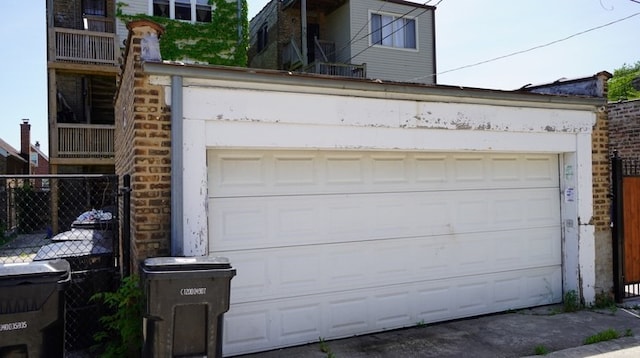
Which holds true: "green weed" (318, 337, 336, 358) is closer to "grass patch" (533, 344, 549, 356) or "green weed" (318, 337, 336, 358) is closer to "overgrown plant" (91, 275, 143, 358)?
"overgrown plant" (91, 275, 143, 358)

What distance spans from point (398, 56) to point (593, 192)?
1440 centimetres

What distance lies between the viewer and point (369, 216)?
6195mm

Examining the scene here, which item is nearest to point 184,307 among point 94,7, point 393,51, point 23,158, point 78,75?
point 78,75

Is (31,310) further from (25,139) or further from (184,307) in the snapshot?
(25,139)

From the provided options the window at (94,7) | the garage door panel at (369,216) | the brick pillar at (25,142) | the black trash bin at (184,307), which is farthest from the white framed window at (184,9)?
the brick pillar at (25,142)

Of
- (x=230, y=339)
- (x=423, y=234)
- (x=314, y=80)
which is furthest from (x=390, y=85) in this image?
(x=230, y=339)

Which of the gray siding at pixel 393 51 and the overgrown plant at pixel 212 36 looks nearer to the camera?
the overgrown plant at pixel 212 36

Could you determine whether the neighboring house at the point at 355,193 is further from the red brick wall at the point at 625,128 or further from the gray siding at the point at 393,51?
the gray siding at the point at 393,51

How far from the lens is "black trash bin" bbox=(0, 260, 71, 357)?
142 inches

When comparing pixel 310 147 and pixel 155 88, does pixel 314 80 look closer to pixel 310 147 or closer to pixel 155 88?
pixel 310 147

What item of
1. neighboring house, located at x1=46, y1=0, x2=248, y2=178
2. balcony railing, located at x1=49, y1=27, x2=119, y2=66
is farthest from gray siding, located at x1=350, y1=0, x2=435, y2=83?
balcony railing, located at x1=49, y1=27, x2=119, y2=66

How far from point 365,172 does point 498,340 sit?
2491 millimetres

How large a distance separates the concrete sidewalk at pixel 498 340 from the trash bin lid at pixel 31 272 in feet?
7.52

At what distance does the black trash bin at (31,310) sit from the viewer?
3.61m
